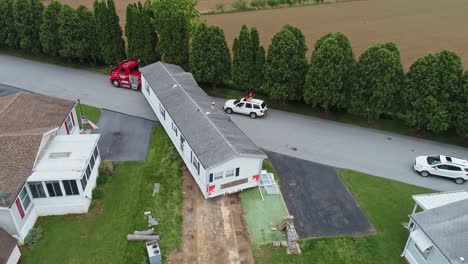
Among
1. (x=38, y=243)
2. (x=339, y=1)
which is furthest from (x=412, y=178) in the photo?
(x=339, y=1)

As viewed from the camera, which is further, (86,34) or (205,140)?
(86,34)

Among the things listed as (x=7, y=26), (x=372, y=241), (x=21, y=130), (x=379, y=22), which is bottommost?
(x=372, y=241)

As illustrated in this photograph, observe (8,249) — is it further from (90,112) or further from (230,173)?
(90,112)

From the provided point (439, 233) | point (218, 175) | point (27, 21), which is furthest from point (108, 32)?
point (439, 233)

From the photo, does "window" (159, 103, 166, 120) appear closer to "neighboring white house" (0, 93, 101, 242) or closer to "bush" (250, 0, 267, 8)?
"neighboring white house" (0, 93, 101, 242)

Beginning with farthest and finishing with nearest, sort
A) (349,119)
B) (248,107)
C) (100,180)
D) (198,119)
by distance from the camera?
(349,119) < (248,107) < (198,119) < (100,180)

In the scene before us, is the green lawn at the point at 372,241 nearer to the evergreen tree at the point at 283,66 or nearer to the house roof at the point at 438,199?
the house roof at the point at 438,199

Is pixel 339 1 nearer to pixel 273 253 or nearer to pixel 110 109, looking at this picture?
pixel 110 109

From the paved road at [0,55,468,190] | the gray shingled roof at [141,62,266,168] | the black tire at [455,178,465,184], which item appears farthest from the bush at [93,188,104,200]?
the black tire at [455,178,465,184]
